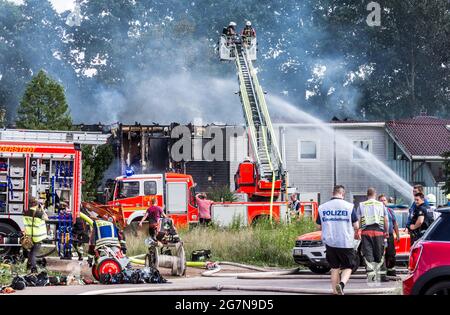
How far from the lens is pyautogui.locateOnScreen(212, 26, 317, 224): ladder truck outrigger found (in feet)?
96.0

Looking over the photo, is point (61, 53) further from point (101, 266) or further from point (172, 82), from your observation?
point (101, 266)

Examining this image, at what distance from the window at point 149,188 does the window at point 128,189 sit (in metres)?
0.25

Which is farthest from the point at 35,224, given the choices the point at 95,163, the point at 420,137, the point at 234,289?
the point at 420,137

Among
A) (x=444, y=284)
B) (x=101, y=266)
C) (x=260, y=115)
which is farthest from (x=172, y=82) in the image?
(x=444, y=284)

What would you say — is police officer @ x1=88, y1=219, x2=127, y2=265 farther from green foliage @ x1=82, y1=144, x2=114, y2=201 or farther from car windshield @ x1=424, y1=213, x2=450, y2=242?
green foliage @ x1=82, y1=144, x2=114, y2=201

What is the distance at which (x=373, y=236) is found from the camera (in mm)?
17125

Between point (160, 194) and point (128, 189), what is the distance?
953 millimetres

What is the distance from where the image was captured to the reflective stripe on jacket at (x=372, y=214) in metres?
17.1

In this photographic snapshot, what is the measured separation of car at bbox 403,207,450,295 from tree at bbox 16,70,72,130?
25.4 m

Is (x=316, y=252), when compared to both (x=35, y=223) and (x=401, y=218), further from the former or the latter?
(x=35, y=223)

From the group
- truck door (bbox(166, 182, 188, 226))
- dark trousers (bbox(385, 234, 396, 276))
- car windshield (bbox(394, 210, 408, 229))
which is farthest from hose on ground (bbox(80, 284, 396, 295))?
truck door (bbox(166, 182, 188, 226))

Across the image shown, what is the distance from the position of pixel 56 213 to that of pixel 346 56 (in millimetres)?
51655

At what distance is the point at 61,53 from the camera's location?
249 feet

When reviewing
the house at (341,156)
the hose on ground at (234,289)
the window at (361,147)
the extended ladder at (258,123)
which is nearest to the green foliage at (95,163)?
the house at (341,156)
